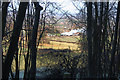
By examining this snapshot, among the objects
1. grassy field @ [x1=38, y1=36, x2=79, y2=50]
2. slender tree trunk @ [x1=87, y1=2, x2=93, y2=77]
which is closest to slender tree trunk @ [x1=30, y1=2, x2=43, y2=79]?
grassy field @ [x1=38, y1=36, x2=79, y2=50]

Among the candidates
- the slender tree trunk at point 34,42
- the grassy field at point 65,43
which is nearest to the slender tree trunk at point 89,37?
the grassy field at point 65,43

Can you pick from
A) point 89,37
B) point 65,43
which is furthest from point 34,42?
point 89,37

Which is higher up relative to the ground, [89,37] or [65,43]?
[89,37]

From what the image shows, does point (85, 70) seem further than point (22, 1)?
Yes

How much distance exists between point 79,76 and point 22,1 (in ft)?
5.78

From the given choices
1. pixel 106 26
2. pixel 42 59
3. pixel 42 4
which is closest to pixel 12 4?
pixel 42 4

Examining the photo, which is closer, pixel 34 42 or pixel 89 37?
pixel 89 37

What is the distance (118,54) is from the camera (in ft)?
9.70

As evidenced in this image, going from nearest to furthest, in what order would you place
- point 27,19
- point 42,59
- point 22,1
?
point 22,1
point 42,59
point 27,19

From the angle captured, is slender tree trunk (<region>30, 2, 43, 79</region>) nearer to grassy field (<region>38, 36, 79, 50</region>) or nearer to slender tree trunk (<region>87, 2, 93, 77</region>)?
grassy field (<region>38, 36, 79, 50</region>)

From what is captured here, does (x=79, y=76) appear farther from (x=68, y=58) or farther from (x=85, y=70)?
(x=68, y=58)

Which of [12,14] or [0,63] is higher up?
[12,14]

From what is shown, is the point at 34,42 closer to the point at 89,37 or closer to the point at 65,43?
the point at 65,43

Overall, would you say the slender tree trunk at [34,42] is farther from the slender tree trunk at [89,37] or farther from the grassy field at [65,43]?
the slender tree trunk at [89,37]
